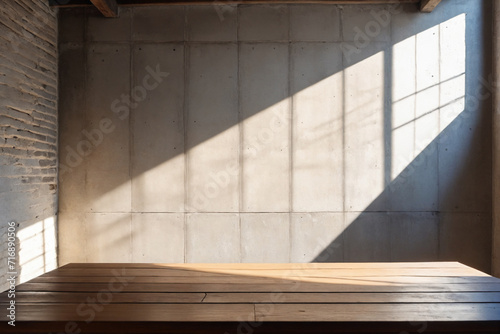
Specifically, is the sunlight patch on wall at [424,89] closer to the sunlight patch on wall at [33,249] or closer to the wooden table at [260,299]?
the wooden table at [260,299]

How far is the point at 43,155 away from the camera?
13.6ft

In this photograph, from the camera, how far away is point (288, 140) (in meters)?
4.36

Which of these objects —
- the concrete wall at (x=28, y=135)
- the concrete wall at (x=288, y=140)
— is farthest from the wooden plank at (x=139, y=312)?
the concrete wall at (x=288, y=140)

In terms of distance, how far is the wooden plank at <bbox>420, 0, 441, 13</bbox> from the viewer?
163 inches

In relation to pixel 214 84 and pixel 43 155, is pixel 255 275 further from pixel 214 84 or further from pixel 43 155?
pixel 43 155

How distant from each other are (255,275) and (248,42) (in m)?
3.04

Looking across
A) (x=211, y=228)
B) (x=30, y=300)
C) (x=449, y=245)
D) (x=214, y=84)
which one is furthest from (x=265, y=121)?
(x=30, y=300)

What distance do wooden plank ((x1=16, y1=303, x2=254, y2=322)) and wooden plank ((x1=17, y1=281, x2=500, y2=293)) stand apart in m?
0.22

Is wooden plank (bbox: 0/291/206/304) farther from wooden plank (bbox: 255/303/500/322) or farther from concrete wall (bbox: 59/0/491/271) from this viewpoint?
concrete wall (bbox: 59/0/491/271)

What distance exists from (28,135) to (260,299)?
3.30 metres

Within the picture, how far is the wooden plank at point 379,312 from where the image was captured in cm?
142

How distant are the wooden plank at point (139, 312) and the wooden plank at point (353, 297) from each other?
0.09 metres
